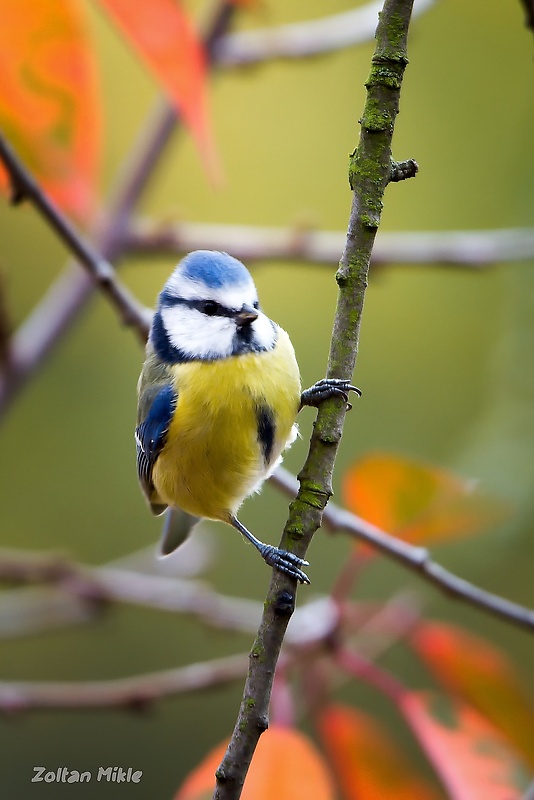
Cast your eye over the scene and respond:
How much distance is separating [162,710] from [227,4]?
1.33 meters

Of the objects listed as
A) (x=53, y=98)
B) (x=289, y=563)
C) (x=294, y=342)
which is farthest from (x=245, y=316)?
(x=294, y=342)

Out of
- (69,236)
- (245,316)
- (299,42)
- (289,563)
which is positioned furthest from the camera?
(299,42)

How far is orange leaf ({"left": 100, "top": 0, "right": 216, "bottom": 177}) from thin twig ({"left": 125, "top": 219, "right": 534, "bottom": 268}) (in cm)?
32

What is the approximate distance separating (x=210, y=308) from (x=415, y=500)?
30cm

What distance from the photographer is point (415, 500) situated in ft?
2.60

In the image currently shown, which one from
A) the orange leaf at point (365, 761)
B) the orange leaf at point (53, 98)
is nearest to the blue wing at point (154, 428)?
the orange leaf at point (53, 98)

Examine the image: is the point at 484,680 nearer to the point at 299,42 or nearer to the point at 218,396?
the point at 218,396

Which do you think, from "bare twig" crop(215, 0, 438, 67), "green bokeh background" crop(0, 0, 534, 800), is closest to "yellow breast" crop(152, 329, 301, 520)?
"bare twig" crop(215, 0, 438, 67)

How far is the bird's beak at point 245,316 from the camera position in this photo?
0.88 m

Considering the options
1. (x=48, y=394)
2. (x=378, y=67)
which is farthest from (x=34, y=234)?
(x=378, y=67)

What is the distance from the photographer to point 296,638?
0.92 meters

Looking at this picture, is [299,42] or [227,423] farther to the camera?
[299,42]

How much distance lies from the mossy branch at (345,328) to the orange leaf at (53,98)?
288mm

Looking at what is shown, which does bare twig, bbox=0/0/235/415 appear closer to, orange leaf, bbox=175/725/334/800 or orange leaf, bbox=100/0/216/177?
orange leaf, bbox=100/0/216/177
